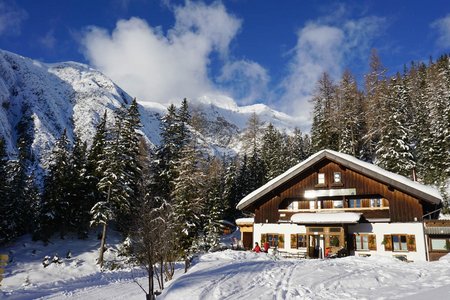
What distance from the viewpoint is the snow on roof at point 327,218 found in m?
27.7

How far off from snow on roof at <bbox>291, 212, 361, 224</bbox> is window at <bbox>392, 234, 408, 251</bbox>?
309 centimetres

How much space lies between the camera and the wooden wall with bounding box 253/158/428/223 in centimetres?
2781

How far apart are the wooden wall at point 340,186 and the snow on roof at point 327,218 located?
7.04ft

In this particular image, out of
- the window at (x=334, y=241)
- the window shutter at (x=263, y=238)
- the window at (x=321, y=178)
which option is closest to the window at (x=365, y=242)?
the window at (x=334, y=241)

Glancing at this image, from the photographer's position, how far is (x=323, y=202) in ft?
102

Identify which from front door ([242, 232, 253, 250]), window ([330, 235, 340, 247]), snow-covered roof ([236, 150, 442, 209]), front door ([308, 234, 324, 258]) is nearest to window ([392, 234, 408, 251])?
snow-covered roof ([236, 150, 442, 209])

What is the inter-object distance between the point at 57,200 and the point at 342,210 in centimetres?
3108

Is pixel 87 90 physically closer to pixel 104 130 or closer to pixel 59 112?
pixel 59 112

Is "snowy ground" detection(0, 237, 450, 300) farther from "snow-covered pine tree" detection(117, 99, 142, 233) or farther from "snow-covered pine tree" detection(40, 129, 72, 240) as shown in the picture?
"snow-covered pine tree" detection(40, 129, 72, 240)

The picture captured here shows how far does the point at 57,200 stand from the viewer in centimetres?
4169

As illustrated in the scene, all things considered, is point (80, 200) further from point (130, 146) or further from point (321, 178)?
point (321, 178)

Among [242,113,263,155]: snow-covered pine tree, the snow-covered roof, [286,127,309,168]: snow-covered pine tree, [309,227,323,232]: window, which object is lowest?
[309,227,323,232]: window

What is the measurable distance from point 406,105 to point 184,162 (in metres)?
38.4

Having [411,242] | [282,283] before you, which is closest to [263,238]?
[411,242]
